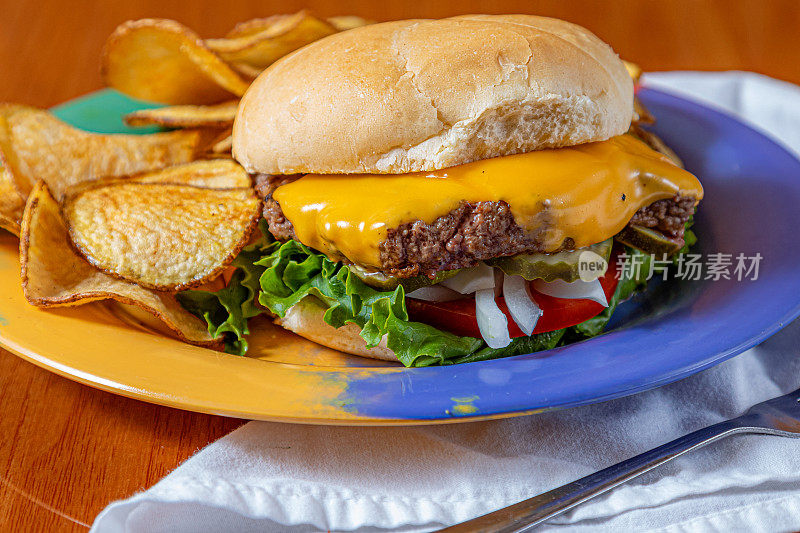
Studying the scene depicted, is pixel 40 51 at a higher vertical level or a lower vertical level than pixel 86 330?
lower

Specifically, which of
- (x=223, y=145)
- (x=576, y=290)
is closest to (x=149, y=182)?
(x=223, y=145)

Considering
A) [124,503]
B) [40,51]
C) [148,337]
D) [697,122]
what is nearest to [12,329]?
[148,337]

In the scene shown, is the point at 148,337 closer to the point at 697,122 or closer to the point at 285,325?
the point at 285,325

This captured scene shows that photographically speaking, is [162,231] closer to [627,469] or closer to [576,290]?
[576,290]

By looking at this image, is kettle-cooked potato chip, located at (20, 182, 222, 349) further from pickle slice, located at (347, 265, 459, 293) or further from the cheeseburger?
pickle slice, located at (347, 265, 459, 293)

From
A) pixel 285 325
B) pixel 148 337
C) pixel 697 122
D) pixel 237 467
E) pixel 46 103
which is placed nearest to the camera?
pixel 237 467

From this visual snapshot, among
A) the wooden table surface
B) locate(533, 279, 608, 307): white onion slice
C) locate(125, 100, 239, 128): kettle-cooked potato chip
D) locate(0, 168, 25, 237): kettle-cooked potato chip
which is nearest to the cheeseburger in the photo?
locate(533, 279, 608, 307): white onion slice
